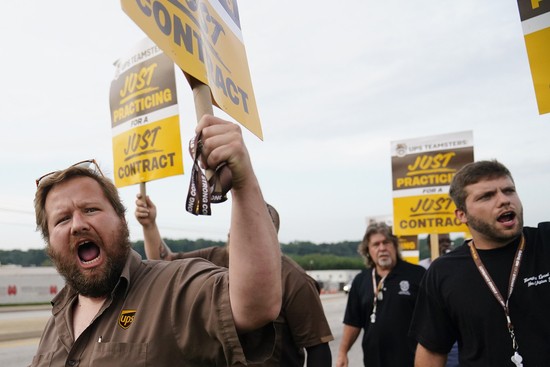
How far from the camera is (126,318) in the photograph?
206 centimetres

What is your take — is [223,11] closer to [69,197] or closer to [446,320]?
[69,197]

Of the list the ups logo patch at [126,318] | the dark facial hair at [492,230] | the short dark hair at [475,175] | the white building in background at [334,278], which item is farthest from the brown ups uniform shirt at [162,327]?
the white building in background at [334,278]

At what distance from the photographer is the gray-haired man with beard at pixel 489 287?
297 cm

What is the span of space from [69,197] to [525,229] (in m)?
2.51

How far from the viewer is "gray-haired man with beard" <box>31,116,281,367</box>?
1.65 metres

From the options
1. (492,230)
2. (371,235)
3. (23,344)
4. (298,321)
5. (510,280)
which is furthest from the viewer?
(23,344)

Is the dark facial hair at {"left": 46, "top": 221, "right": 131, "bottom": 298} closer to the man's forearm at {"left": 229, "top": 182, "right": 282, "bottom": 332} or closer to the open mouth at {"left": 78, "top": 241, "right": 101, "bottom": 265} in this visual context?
the open mouth at {"left": 78, "top": 241, "right": 101, "bottom": 265}

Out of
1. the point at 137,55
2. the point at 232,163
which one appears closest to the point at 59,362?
the point at 232,163

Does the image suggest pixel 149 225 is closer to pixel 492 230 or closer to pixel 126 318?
pixel 126 318

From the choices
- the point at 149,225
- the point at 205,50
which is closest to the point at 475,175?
the point at 205,50

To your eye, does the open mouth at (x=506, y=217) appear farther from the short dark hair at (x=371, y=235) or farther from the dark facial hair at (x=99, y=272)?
the short dark hair at (x=371, y=235)

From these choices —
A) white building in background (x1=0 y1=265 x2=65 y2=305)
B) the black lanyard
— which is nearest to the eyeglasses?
the black lanyard

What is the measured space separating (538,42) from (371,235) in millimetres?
3572

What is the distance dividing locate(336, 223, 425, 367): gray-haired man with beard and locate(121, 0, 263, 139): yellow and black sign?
336 centimetres
